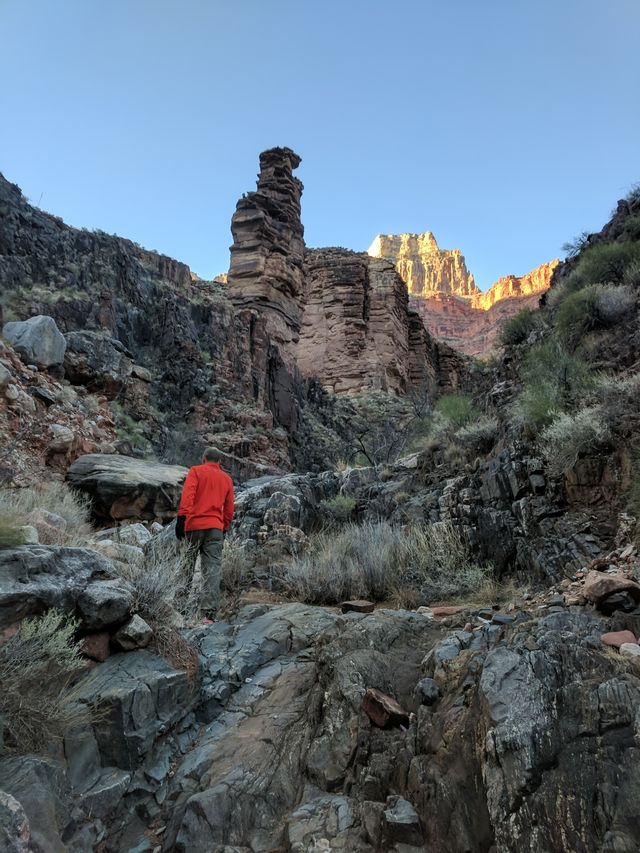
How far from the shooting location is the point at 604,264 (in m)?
10.2

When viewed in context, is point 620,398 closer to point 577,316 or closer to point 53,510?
point 577,316

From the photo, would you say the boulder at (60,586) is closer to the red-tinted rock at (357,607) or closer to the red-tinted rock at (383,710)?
the red-tinted rock at (383,710)

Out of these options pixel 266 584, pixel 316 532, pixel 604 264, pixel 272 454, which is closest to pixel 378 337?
pixel 272 454

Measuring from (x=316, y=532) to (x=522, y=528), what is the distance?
154 inches

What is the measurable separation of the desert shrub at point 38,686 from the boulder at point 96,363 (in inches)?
470

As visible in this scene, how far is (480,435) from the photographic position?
322 inches

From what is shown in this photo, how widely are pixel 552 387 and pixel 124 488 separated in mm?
6723

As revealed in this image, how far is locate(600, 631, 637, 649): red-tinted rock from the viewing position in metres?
2.66

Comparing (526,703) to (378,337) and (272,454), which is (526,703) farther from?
(378,337)

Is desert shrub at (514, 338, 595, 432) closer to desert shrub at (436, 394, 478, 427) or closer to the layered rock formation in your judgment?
desert shrub at (436, 394, 478, 427)

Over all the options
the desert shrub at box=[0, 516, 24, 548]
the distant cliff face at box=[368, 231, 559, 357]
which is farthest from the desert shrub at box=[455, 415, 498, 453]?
the distant cliff face at box=[368, 231, 559, 357]

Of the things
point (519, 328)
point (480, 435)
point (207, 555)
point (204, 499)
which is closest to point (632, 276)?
point (519, 328)

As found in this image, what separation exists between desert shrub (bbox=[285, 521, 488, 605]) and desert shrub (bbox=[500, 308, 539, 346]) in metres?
6.35

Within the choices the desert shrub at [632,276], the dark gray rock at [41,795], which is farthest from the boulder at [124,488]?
the desert shrub at [632,276]
